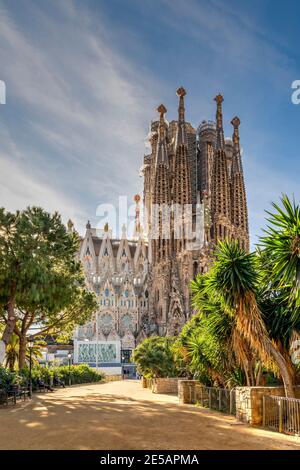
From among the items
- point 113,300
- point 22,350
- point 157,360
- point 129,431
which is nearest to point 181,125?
point 113,300

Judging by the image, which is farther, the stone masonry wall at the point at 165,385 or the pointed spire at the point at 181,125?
the pointed spire at the point at 181,125

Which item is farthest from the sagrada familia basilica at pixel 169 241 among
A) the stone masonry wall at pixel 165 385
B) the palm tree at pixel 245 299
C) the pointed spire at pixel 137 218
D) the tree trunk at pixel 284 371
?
the tree trunk at pixel 284 371

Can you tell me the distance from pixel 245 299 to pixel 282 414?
3.37 meters

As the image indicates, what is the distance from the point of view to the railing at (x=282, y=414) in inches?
455

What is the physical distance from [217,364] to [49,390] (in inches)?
637

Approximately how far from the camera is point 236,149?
9594 centimetres

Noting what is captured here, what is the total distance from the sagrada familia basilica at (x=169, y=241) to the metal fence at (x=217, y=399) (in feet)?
182

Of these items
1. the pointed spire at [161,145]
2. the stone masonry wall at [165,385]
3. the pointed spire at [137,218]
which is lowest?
the stone masonry wall at [165,385]

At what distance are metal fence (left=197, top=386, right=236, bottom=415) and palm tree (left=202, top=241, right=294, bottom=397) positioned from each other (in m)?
2.79

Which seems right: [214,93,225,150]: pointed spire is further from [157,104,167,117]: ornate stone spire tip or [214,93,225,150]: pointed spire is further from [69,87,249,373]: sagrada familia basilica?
[157,104,167,117]: ornate stone spire tip

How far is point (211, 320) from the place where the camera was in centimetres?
1587

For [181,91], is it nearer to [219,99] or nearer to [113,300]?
[219,99]

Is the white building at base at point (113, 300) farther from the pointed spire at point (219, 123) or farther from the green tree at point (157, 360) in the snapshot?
the green tree at point (157, 360)
